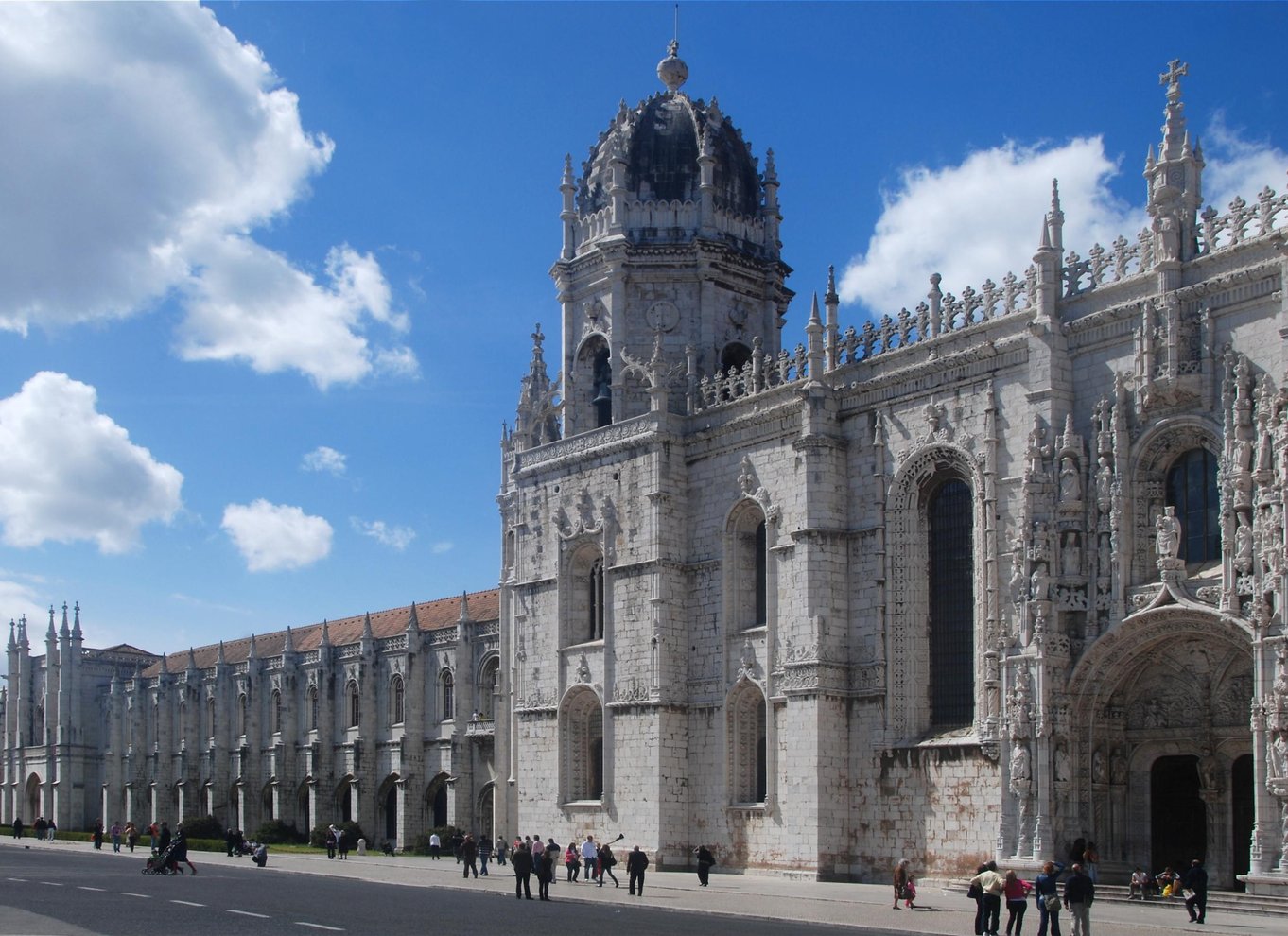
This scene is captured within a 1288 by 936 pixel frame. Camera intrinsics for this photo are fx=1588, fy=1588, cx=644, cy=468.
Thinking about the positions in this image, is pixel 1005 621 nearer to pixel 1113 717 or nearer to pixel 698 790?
pixel 1113 717

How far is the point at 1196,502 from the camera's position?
A: 2981 cm

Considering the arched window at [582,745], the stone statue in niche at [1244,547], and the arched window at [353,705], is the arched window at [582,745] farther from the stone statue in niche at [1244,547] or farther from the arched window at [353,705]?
the arched window at [353,705]

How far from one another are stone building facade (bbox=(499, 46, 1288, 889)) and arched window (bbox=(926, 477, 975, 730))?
0.07 meters

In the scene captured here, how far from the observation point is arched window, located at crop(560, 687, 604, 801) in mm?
42469

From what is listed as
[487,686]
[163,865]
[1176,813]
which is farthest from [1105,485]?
[487,686]

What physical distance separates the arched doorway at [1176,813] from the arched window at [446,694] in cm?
3698

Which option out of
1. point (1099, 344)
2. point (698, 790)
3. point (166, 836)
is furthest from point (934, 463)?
point (166, 836)

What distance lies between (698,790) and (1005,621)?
10.7m

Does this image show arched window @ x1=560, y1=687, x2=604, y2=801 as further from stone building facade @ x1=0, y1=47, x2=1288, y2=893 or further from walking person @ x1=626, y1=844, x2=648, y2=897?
walking person @ x1=626, y1=844, x2=648, y2=897

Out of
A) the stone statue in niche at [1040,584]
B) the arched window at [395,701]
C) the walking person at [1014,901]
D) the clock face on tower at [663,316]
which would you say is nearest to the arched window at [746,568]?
the clock face on tower at [663,316]

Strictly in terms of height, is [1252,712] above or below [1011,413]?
below

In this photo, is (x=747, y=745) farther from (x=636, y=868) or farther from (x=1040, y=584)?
(x=1040, y=584)

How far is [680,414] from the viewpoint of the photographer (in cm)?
4150

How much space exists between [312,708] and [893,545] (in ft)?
141
